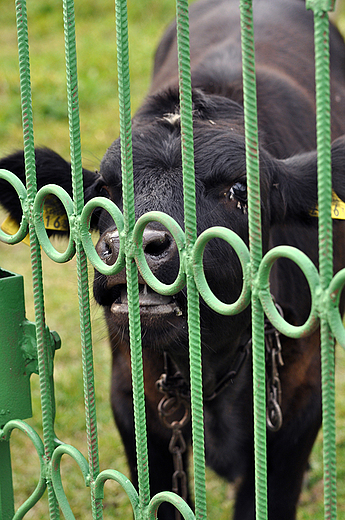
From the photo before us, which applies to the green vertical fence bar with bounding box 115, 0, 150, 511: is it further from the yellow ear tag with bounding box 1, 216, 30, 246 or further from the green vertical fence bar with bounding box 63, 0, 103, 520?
the yellow ear tag with bounding box 1, 216, 30, 246

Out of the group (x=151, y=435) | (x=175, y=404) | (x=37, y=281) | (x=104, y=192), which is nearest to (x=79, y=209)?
(x=37, y=281)

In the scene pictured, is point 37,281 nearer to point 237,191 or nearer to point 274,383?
point 237,191

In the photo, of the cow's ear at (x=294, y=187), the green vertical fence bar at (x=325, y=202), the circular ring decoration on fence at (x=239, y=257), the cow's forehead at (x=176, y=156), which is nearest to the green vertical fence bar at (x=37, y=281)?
the cow's forehead at (x=176, y=156)

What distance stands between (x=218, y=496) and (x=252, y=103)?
2715mm

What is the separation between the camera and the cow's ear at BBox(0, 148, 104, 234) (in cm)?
243

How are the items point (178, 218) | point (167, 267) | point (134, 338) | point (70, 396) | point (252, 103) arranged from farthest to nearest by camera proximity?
point (70, 396), point (178, 218), point (167, 267), point (134, 338), point (252, 103)

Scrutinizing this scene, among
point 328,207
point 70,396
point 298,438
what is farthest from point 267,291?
point 70,396

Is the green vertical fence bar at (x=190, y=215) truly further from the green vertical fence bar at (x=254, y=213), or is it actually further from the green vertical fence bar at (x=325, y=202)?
the green vertical fence bar at (x=325, y=202)

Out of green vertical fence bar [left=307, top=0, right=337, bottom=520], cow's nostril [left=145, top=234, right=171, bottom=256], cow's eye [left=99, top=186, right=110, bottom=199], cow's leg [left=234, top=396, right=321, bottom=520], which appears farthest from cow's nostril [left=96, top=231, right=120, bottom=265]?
cow's leg [left=234, top=396, right=321, bottom=520]

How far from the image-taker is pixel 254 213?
122 centimetres

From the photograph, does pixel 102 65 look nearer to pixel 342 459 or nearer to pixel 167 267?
pixel 342 459

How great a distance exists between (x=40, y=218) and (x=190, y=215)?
0.57 metres

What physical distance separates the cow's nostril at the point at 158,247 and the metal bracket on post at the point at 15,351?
37 centimetres

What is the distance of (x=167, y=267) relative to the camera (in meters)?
1.90
